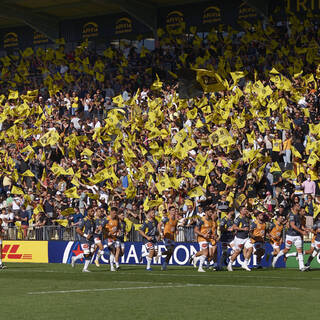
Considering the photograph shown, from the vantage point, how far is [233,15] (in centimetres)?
A: 3650

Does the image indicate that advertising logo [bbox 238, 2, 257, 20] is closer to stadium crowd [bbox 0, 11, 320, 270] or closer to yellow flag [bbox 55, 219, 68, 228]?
stadium crowd [bbox 0, 11, 320, 270]

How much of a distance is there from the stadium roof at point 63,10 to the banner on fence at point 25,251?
12.4 m

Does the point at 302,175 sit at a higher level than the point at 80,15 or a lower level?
lower

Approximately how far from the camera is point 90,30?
139 feet

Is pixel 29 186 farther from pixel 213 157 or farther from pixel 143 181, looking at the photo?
pixel 213 157

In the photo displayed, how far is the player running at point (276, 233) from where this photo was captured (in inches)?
973

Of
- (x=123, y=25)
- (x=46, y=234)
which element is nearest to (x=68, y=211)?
(x=46, y=234)

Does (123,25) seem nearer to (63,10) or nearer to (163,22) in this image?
(163,22)

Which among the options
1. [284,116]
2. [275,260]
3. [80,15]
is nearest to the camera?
[275,260]

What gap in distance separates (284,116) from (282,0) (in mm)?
9399

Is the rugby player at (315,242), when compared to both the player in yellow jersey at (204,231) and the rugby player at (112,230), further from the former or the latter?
the rugby player at (112,230)

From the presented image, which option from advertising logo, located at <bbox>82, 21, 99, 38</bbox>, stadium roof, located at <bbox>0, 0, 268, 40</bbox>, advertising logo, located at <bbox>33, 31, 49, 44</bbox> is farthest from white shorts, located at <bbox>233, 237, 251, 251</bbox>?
advertising logo, located at <bbox>33, 31, 49, 44</bbox>

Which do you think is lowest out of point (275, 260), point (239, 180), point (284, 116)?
point (275, 260)

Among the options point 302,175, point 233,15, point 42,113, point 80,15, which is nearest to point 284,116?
point 302,175
